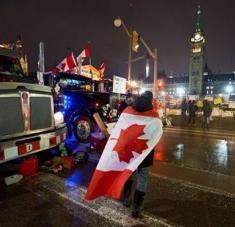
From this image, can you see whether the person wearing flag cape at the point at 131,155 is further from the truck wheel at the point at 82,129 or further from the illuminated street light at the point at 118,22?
the illuminated street light at the point at 118,22

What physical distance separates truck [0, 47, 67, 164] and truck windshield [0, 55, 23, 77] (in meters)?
0.46

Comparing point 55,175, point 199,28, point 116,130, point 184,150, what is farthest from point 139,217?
point 199,28

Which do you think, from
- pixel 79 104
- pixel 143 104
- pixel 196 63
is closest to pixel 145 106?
pixel 143 104

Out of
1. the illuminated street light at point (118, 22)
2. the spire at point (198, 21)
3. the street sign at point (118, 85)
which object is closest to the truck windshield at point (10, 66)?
the street sign at point (118, 85)

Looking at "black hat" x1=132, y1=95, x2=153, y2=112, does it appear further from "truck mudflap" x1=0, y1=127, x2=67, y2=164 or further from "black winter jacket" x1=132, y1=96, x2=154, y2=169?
"truck mudflap" x1=0, y1=127, x2=67, y2=164

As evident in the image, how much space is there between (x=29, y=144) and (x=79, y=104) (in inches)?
190

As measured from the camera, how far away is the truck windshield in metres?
6.96

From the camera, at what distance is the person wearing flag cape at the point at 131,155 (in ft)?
12.5

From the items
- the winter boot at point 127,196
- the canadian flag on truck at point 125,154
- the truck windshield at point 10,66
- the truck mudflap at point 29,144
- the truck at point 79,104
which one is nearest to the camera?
the canadian flag on truck at point 125,154

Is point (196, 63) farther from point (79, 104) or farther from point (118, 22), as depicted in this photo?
point (79, 104)

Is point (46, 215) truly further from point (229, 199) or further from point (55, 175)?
point (229, 199)

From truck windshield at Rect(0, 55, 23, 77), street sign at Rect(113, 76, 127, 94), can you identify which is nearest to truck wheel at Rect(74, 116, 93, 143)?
truck windshield at Rect(0, 55, 23, 77)

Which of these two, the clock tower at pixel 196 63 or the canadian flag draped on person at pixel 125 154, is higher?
the clock tower at pixel 196 63

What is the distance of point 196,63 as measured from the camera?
132m
